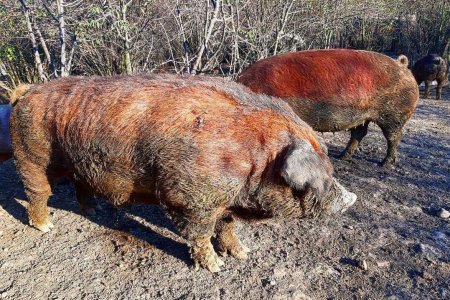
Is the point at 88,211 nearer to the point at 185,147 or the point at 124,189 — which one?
the point at 124,189

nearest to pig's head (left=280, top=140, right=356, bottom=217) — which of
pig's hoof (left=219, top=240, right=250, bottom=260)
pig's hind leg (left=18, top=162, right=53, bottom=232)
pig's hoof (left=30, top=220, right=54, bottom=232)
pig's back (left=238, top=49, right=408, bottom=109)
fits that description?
pig's hoof (left=219, top=240, right=250, bottom=260)

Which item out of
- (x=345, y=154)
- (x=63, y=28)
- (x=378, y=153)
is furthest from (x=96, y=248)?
(x=378, y=153)

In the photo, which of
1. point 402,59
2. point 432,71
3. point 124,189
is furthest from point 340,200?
point 432,71

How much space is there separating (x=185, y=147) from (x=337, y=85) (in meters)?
2.50

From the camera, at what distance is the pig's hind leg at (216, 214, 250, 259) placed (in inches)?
130

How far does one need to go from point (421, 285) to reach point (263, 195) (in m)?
1.55

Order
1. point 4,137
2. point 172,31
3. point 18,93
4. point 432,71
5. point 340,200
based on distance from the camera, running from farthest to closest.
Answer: point 432,71 < point 172,31 < point 4,137 < point 18,93 < point 340,200

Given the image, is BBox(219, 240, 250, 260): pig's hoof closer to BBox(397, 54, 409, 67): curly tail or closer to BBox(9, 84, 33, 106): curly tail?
BBox(9, 84, 33, 106): curly tail

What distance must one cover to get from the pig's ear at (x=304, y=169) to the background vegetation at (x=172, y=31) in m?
2.95

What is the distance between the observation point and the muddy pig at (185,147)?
2666mm

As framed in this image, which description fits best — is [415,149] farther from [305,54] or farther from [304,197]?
[304,197]

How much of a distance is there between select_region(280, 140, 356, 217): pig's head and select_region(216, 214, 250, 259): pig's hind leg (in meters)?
0.72

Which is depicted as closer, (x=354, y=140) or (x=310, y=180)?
(x=310, y=180)

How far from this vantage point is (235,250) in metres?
3.41
